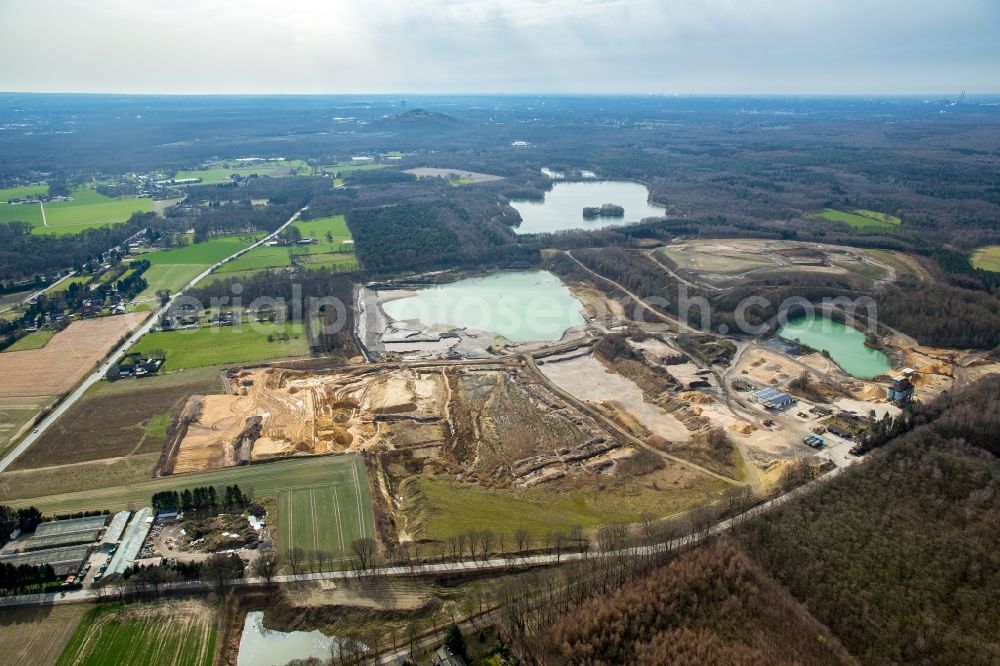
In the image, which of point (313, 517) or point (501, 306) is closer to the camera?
point (313, 517)

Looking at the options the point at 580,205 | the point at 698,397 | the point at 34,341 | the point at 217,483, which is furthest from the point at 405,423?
the point at 580,205

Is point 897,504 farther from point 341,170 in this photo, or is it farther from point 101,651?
point 341,170

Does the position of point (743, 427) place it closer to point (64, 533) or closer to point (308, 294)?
point (64, 533)

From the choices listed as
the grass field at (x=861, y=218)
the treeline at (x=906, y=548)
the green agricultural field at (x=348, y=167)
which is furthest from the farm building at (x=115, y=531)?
the green agricultural field at (x=348, y=167)

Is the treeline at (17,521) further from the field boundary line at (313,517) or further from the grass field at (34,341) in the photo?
the grass field at (34,341)

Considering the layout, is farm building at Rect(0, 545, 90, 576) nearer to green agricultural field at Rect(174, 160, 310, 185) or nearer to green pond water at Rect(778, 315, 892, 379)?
green pond water at Rect(778, 315, 892, 379)

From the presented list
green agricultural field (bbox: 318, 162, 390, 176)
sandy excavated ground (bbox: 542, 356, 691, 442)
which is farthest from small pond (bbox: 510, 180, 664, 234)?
sandy excavated ground (bbox: 542, 356, 691, 442)

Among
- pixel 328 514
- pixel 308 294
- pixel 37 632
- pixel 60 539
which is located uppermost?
pixel 308 294
